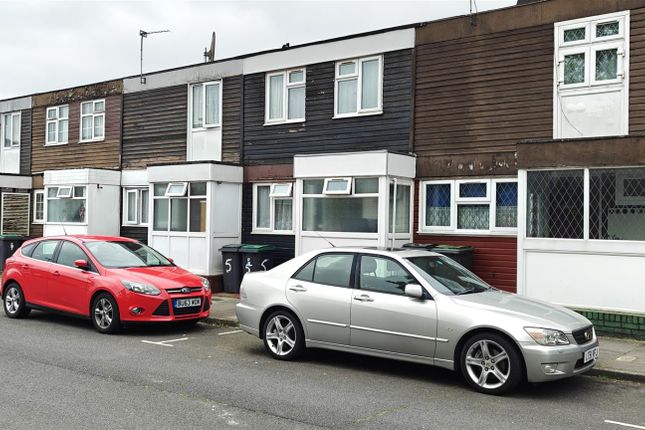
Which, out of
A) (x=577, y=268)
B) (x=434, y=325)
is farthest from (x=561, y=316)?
(x=577, y=268)

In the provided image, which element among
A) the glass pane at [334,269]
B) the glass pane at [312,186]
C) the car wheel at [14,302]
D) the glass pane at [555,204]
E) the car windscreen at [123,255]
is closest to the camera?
the glass pane at [334,269]

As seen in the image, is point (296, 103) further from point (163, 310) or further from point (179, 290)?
point (163, 310)

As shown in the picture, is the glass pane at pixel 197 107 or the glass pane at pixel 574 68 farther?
the glass pane at pixel 197 107

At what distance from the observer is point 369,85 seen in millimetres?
14719

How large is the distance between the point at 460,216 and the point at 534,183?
2301 mm

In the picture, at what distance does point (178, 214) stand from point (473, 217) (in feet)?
24.1

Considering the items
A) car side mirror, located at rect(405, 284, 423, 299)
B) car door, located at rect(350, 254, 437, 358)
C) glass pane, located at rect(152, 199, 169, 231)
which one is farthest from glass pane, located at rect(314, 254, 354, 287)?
glass pane, located at rect(152, 199, 169, 231)

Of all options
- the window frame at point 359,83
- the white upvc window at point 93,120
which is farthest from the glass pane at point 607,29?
the white upvc window at point 93,120

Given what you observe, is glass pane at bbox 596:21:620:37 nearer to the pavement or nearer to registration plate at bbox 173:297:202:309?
the pavement

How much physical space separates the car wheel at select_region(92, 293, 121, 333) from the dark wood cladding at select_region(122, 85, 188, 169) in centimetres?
810

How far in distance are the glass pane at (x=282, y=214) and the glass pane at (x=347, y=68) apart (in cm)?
319

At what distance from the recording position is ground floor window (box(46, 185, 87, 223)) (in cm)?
1938

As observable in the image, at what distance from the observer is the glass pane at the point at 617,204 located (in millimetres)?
10367

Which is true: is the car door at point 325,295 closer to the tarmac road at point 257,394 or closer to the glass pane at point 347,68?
the tarmac road at point 257,394
